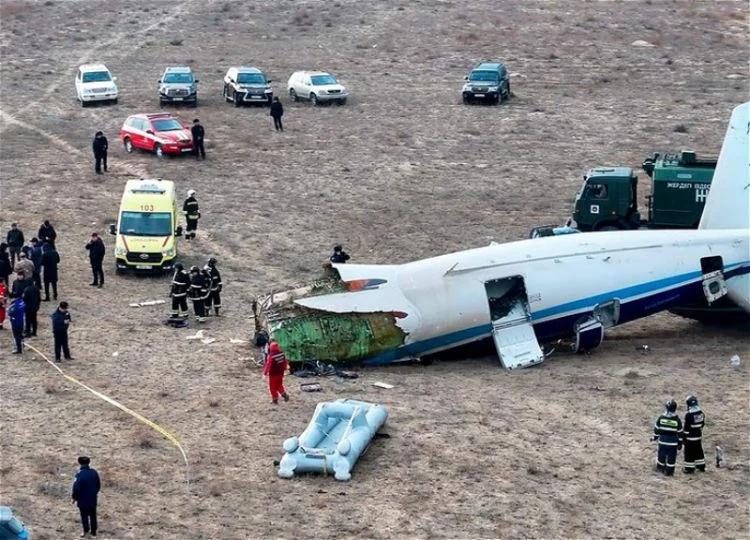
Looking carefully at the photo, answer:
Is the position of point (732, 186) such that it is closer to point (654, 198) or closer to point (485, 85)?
point (654, 198)

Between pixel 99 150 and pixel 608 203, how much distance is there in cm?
1804

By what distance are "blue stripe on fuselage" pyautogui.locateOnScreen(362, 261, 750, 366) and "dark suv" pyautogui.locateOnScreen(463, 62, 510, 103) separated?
2561 cm

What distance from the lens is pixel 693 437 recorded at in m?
24.3

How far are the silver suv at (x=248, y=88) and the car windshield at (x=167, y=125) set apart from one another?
649 cm

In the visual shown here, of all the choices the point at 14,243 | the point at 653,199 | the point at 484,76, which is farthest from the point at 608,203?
the point at 484,76

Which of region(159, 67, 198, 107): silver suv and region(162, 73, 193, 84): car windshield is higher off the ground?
region(162, 73, 193, 84): car windshield

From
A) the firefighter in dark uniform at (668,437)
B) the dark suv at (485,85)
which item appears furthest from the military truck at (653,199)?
the dark suv at (485,85)

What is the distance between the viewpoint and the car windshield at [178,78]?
57.0m

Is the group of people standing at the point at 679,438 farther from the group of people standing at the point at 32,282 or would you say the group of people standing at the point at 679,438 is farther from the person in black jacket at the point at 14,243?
the person in black jacket at the point at 14,243

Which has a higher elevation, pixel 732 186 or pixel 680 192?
pixel 732 186

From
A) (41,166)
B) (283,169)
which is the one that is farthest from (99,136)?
(283,169)

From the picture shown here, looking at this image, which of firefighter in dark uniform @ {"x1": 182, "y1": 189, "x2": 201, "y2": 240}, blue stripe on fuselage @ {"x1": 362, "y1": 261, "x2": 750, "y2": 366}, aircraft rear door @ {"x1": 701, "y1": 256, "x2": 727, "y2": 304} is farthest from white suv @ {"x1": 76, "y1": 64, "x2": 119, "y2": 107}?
aircraft rear door @ {"x1": 701, "y1": 256, "x2": 727, "y2": 304}

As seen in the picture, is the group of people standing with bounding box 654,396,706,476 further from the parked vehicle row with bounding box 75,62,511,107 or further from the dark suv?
the parked vehicle row with bounding box 75,62,511,107

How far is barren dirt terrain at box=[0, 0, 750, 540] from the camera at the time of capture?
76.5 feet
